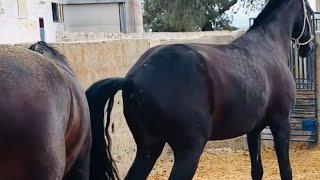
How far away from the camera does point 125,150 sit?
5.82 metres

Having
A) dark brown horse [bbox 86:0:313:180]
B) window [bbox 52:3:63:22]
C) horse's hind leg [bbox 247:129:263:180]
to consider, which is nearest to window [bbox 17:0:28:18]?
window [bbox 52:3:63:22]

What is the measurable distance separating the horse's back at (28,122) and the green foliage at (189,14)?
70.3ft

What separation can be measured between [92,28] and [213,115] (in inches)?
806

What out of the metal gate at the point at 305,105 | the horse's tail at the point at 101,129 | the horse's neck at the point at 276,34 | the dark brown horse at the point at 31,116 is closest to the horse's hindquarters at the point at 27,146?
the dark brown horse at the point at 31,116

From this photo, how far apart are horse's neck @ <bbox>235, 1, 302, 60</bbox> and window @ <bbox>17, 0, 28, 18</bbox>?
11.1 meters

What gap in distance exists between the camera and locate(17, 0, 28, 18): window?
48.7 feet

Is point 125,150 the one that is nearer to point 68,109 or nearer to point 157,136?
point 157,136

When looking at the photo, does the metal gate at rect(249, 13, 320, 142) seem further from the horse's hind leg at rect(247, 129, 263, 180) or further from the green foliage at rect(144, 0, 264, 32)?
the green foliage at rect(144, 0, 264, 32)

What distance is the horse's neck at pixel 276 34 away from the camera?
456 centimetres

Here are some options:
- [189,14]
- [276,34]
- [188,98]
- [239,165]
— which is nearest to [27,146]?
[188,98]

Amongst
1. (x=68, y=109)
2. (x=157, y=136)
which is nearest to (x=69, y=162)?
(x=68, y=109)

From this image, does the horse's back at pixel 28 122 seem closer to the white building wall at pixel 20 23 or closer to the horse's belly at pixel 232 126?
the horse's belly at pixel 232 126

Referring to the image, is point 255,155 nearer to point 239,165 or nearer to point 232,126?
point 232,126

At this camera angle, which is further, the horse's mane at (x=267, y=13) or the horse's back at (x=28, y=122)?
the horse's mane at (x=267, y=13)
